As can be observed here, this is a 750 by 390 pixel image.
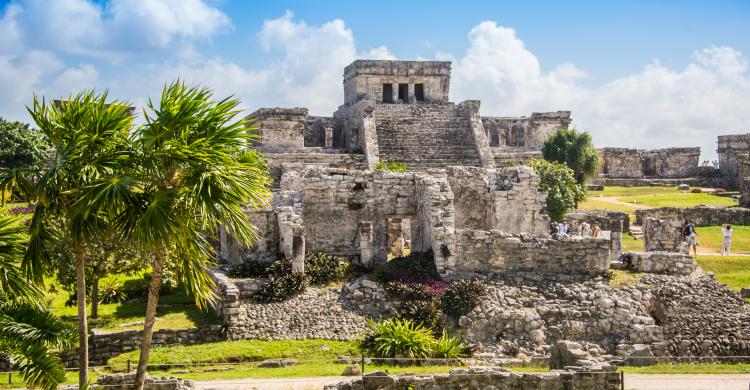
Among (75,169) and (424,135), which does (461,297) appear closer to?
(75,169)

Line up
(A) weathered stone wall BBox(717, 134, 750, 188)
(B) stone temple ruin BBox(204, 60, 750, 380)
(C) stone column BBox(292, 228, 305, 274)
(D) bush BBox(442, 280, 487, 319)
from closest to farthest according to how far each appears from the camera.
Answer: (B) stone temple ruin BBox(204, 60, 750, 380), (D) bush BBox(442, 280, 487, 319), (C) stone column BBox(292, 228, 305, 274), (A) weathered stone wall BBox(717, 134, 750, 188)

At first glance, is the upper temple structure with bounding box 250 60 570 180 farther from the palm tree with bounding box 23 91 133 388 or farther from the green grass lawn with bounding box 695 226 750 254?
the palm tree with bounding box 23 91 133 388

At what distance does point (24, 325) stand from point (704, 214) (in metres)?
29.0

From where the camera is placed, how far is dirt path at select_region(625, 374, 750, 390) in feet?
44.9

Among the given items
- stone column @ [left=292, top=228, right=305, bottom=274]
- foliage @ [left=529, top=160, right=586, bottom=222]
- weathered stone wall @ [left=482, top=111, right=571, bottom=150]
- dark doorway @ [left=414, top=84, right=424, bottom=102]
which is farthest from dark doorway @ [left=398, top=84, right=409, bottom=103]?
stone column @ [left=292, top=228, right=305, bottom=274]

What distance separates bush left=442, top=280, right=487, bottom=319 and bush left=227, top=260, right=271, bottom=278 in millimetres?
4523

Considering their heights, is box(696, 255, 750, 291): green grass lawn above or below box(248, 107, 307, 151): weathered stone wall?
below

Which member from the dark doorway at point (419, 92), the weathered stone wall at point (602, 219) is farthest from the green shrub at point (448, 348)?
the dark doorway at point (419, 92)

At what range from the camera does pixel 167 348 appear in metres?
16.6

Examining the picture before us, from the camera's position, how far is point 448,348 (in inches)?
645

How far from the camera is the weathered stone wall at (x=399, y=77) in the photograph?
Result: 40.4 meters

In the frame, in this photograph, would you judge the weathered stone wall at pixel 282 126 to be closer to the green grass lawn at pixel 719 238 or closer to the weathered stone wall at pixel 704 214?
the weathered stone wall at pixel 704 214

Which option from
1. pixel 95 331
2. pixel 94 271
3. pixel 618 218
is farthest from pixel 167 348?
pixel 618 218

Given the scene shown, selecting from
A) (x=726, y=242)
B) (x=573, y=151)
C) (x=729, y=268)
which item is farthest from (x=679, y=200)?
(x=729, y=268)
